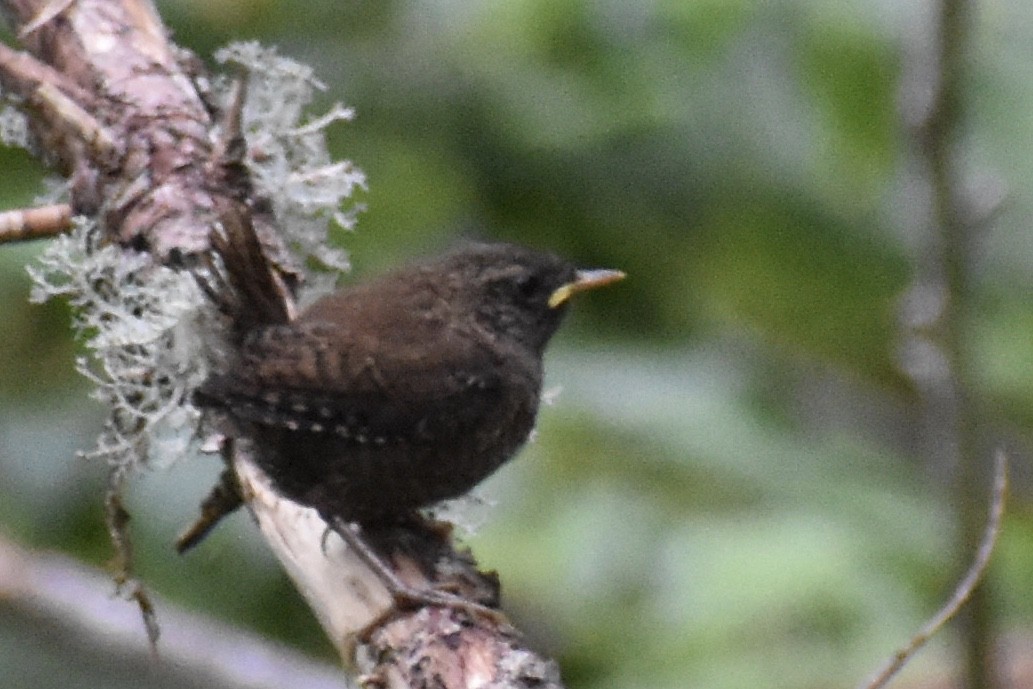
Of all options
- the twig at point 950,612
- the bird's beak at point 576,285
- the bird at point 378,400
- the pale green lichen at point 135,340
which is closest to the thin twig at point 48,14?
the pale green lichen at point 135,340

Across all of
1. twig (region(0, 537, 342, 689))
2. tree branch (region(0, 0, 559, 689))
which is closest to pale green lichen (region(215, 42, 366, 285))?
tree branch (region(0, 0, 559, 689))

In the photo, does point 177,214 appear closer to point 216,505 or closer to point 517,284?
point 216,505

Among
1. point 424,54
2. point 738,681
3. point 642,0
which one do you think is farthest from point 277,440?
point 424,54

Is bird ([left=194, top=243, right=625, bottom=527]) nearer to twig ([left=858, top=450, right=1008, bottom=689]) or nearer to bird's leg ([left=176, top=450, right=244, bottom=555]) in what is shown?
bird's leg ([left=176, top=450, right=244, bottom=555])

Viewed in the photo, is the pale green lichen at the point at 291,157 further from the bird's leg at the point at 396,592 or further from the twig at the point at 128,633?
the twig at the point at 128,633

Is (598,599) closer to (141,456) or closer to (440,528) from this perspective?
(440,528)

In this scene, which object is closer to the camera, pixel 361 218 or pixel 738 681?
pixel 738 681

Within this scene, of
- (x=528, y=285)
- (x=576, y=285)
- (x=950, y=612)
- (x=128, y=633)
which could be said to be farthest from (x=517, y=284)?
(x=950, y=612)
